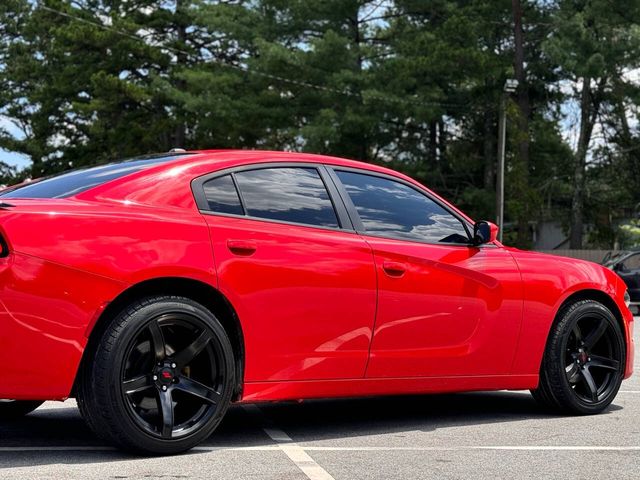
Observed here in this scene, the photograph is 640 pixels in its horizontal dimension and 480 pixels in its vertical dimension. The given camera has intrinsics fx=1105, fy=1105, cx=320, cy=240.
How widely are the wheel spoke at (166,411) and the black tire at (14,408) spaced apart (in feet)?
5.69

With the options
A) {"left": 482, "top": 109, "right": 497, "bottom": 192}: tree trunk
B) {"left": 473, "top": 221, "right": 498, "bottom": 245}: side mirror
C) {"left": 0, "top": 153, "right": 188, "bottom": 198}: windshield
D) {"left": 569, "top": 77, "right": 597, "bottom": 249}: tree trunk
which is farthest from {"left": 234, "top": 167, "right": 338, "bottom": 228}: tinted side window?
{"left": 569, "top": 77, "right": 597, "bottom": 249}: tree trunk

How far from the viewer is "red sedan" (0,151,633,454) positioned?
16.8 feet

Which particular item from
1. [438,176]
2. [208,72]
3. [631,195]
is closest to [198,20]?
[208,72]

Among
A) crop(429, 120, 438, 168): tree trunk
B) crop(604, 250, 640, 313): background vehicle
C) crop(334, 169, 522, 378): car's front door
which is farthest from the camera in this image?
crop(429, 120, 438, 168): tree trunk

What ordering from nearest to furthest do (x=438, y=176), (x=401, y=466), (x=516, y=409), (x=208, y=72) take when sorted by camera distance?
(x=401, y=466) < (x=516, y=409) < (x=208, y=72) < (x=438, y=176)

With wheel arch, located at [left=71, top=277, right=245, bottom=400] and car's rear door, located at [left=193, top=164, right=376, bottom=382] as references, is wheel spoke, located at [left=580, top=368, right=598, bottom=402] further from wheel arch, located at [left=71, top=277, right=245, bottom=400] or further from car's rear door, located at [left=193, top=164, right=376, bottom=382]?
wheel arch, located at [left=71, top=277, right=245, bottom=400]

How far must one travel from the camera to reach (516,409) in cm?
764

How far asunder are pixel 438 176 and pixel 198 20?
11.5 m

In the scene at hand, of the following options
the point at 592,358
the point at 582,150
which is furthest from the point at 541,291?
the point at 582,150

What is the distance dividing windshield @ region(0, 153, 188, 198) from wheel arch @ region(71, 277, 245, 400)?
0.63 metres

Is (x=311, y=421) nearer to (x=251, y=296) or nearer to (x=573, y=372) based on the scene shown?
(x=251, y=296)

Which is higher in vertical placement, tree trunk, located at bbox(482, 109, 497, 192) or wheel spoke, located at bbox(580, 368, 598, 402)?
tree trunk, located at bbox(482, 109, 497, 192)

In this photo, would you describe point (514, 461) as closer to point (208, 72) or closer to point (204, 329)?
point (204, 329)

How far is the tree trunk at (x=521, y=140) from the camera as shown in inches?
1560
